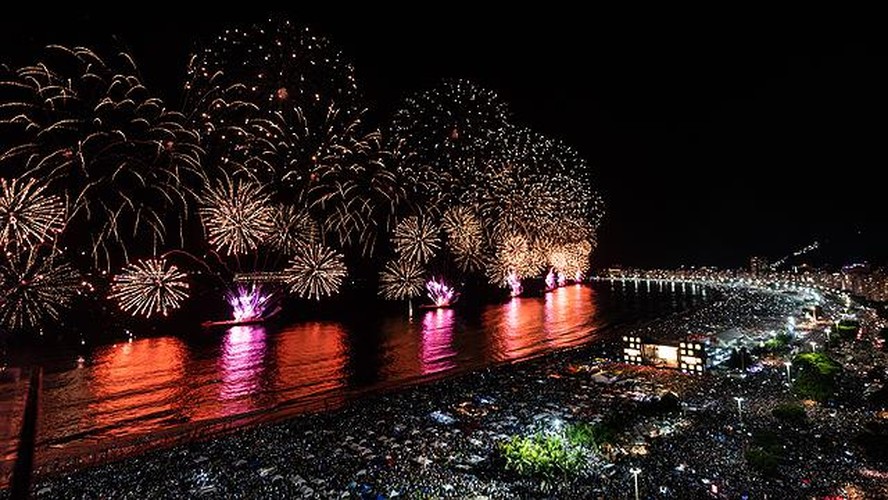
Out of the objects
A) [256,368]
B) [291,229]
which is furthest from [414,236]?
[256,368]

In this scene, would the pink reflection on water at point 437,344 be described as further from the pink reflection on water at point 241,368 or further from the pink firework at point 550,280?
the pink firework at point 550,280

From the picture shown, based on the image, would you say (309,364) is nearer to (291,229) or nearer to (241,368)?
(241,368)

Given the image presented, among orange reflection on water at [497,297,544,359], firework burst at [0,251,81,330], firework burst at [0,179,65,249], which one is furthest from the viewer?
orange reflection on water at [497,297,544,359]

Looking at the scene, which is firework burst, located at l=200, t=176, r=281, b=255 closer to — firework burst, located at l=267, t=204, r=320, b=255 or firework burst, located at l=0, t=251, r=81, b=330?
firework burst, located at l=267, t=204, r=320, b=255

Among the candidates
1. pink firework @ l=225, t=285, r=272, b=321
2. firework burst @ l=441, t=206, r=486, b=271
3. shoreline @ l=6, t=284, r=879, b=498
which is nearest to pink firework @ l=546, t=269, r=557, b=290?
firework burst @ l=441, t=206, r=486, b=271


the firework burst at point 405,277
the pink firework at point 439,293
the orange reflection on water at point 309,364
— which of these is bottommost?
the orange reflection on water at point 309,364

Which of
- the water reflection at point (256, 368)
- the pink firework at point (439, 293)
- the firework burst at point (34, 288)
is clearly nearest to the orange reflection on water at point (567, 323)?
the water reflection at point (256, 368)
